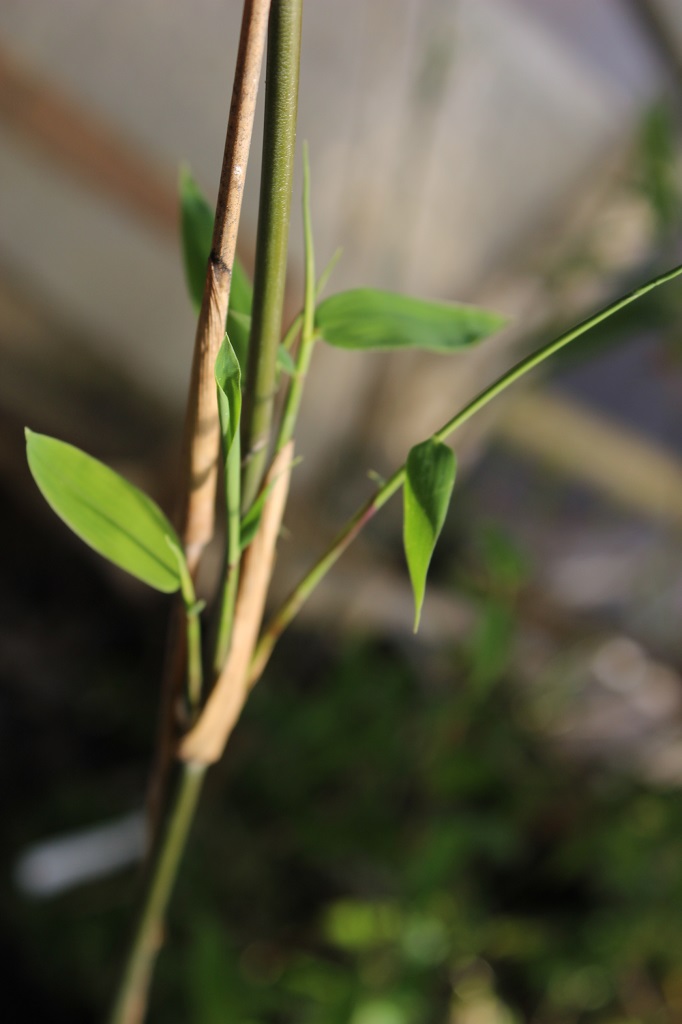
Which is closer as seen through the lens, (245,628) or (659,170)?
(245,628)

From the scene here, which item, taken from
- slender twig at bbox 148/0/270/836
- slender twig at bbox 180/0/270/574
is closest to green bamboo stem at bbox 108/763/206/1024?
slender twig at bbox 148/0/270/836

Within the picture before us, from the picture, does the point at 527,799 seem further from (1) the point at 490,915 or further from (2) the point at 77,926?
(2) the point at 77,926

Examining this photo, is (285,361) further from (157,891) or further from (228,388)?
(157,891)

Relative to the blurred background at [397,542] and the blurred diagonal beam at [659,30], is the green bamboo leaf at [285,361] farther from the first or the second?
the blurred diagonal beam at [659,30]

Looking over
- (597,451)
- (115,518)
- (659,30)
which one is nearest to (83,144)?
(659,30)

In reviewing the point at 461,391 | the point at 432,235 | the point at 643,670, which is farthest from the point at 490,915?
the point at 432,235

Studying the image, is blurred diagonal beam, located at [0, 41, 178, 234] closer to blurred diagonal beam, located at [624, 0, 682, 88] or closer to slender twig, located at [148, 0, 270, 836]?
blurred diagonal beam, located at [624, 0, 682, 88]
